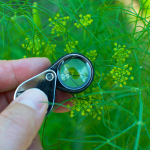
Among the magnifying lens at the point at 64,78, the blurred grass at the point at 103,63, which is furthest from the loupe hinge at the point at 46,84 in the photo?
the blurred grass at the point at 103,63

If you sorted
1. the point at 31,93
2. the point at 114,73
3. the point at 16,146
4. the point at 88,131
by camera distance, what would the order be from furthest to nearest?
the point at 88,131, the point at 114,73, the point at 31,93, the point at 16,146

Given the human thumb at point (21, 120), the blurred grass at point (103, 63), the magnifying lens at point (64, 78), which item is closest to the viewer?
the human thumb at point (21, 120)

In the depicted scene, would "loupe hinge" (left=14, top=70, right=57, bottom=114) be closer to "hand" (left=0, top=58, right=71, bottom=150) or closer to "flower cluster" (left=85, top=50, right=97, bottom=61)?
"hand" (left=0, top=58, right=71, bottom=150)

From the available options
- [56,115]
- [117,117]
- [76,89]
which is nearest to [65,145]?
[56,115]

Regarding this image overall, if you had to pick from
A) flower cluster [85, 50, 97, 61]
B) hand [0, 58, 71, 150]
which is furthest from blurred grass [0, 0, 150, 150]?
hand [0, 58, 71, 150]

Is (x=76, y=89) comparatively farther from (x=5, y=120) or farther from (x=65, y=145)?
(x=65, y=145)

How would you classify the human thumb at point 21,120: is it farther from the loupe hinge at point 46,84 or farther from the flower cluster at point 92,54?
the flower cluster at point 92,54
